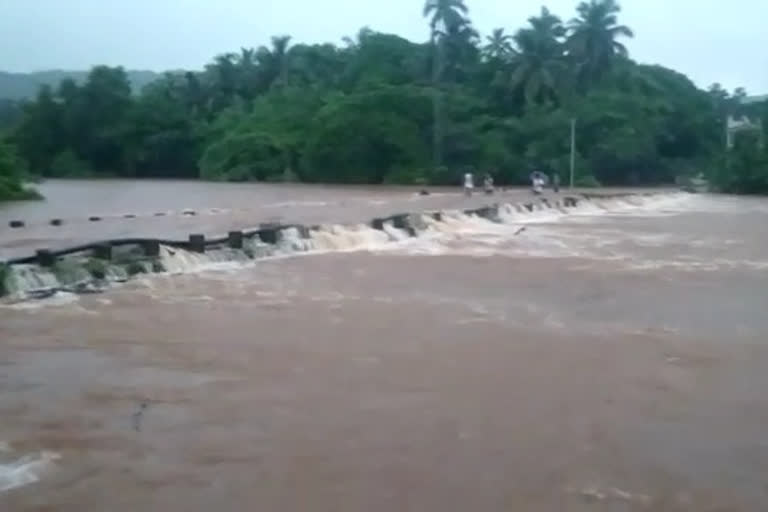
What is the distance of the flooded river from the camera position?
5.60m

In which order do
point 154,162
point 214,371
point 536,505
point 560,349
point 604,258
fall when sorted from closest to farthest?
point 536,505 → point 214,371 → point 560,349 → point 604,258 → point 154,162

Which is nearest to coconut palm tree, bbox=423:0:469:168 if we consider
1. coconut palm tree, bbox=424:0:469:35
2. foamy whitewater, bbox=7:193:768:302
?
coconut palm tree, bbox=424:0:469:35

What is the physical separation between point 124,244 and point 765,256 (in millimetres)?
11320

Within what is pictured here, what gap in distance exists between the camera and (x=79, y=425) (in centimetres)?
668

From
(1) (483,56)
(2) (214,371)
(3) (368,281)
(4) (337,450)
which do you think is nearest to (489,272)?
(3) (368,281)

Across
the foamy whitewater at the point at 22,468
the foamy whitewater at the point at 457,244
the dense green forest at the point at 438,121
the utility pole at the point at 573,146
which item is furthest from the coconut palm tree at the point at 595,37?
the foamy whitewater at the point at 22,468

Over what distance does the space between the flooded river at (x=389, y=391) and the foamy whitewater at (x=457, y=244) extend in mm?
412

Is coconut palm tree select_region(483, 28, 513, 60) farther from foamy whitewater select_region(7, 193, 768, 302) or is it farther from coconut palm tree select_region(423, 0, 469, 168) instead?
foamy whitewater select_region(7, 193, 768, 302)

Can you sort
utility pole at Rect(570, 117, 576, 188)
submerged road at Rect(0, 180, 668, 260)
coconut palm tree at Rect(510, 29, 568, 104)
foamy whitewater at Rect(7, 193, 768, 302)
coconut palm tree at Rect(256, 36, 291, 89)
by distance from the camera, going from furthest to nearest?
1. coconut palm tree at Rect(256, 36, 291, 89)
2. coconut palm tree at Rect(510, 29, 568, 104)
3. utility pole at Rect(570, 117, 576, 188)
4. submerged road at Rect(0, 180, 668, 260)
5. foamy whitewater at Rect(7, 193, 768, 302)

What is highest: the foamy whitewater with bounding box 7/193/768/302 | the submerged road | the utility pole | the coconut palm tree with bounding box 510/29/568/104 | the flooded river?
the coconut palm tree with bounding box 510/29/568/104

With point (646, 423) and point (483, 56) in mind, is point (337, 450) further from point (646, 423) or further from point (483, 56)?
point (483, 56)

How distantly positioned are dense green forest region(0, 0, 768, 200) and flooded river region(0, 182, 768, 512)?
34804mm

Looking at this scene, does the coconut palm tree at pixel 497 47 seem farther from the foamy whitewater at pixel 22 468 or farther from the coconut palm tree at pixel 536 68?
the foamy whitewater at pixel 22 468

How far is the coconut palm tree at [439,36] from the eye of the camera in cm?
5019
